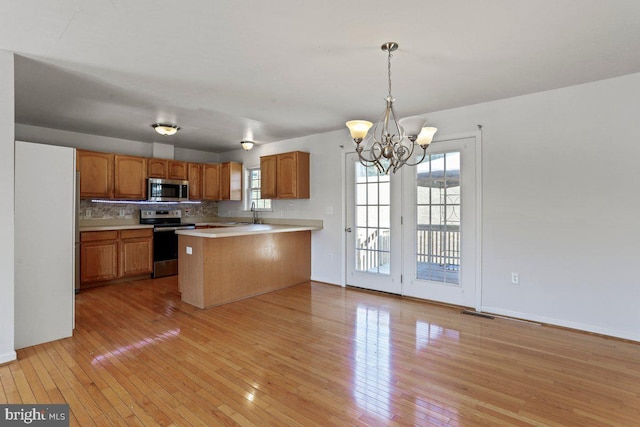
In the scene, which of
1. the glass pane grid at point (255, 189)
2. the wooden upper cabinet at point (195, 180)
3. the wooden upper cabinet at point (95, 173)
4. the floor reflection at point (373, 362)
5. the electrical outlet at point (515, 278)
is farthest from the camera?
the glass pane grid at point (255, 189)

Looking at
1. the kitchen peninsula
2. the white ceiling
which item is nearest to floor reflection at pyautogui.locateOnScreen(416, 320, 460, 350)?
the kitchen peninsula

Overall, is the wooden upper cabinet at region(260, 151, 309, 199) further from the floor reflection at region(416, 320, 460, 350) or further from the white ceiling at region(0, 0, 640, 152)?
the floor reflection at region(416, 320, 460, 350)

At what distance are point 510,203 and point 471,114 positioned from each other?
1111 mm

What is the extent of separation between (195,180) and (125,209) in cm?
130

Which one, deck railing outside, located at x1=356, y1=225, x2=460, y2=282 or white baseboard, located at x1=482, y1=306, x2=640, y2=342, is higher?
deck railing outside, located at x1=356, y1=225, x2=460, y2=282

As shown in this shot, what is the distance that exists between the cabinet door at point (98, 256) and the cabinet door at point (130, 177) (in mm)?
690

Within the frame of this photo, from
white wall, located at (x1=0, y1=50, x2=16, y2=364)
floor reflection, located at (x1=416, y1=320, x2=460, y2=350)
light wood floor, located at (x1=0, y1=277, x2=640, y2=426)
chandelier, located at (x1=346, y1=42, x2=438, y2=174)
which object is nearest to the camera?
light wood floor, located at (x1=0, y1=277, x2=640, y2=426)

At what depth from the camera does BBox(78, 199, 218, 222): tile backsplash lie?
5.45 meters

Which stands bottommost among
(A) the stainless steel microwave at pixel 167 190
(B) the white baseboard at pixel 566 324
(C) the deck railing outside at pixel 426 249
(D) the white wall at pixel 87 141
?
(B) the white baseboard at pixel 566 324

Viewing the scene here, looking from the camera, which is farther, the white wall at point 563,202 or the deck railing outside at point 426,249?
the deck railing outside at point 426,249

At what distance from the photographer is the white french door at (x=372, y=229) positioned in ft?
A: 14.9

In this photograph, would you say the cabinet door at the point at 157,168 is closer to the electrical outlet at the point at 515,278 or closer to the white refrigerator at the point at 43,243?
the white refrigerator at the point at 43,243

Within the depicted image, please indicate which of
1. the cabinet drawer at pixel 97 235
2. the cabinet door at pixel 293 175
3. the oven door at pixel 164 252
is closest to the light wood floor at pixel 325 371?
the cabinet drawer at pixel 97 235

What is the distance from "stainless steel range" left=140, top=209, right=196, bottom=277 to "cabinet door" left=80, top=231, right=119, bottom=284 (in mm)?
615
